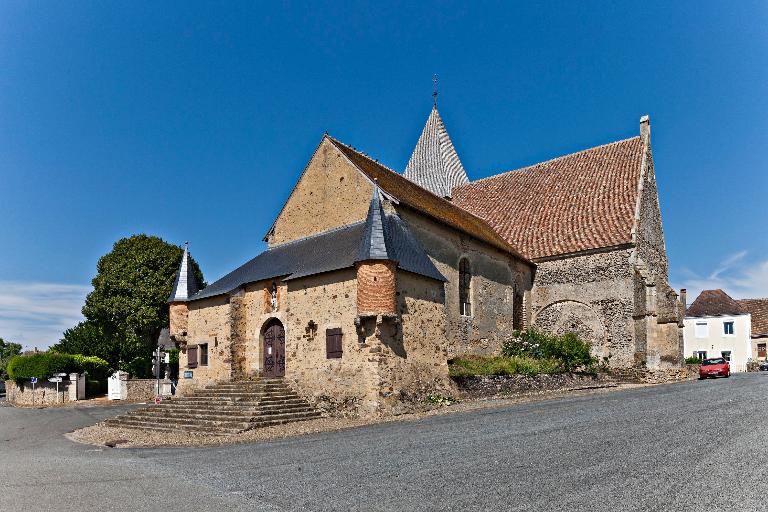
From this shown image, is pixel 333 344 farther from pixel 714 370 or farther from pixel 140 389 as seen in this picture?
pixel 714 370

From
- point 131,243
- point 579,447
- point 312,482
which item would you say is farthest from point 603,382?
point 131,243

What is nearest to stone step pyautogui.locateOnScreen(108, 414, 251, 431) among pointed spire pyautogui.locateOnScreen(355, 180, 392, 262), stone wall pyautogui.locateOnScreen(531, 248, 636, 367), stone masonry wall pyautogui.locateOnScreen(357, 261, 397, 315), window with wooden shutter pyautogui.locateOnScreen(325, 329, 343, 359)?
window with wooden shutter pyautogui.locateOnScreen(325, 329, 343, 359)

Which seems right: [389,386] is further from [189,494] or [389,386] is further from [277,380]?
[189,494]

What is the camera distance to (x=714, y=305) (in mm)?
45969

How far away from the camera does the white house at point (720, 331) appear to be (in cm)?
4334

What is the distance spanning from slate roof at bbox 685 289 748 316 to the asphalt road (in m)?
37.0

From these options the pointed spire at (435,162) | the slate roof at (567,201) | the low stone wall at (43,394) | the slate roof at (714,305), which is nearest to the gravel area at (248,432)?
the slate roof at (567,201)

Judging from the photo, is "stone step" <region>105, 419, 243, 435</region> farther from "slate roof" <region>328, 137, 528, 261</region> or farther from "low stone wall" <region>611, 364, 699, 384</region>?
"low stone wall" <region>611, 364, 699, 384</region>

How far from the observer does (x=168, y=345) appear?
38.8 metres

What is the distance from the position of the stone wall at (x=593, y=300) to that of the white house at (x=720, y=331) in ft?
73.8

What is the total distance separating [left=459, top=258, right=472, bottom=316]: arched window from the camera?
2148 cm

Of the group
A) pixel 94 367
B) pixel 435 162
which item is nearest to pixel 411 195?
pixel 435 162

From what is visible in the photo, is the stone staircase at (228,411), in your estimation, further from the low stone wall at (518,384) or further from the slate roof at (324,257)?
the low stone wall at (518,384)

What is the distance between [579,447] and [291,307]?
33.4 feet
